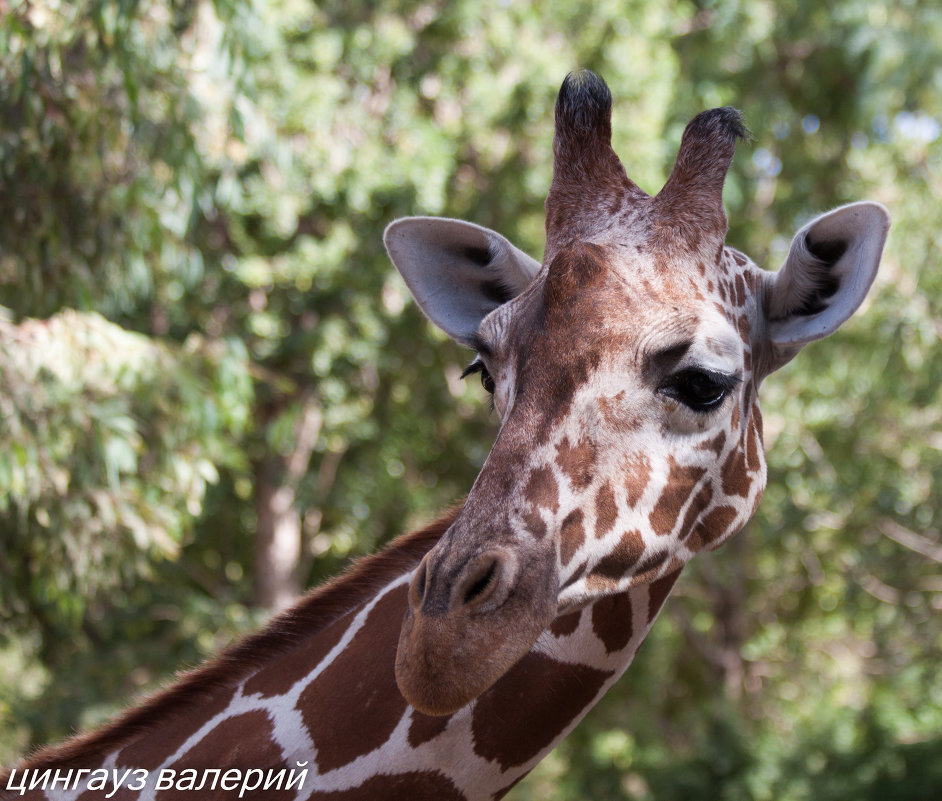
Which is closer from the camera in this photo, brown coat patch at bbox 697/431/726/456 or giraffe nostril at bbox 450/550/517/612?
giraffe nostril at bbox 450/550/517/612

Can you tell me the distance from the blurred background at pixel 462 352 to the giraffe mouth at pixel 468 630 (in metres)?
4.21

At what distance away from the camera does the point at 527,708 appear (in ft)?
7.48

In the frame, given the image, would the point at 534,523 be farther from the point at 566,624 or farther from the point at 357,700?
the point at 357,700

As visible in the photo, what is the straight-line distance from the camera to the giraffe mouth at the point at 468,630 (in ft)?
5.78

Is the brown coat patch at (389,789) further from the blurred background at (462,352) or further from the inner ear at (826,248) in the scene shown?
the blurred background at (462,352)

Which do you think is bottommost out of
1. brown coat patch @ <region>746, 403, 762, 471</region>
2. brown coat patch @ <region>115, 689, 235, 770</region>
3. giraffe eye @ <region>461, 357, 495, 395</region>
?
brown coat patch @ <region>115, 689, 235, 770</region>

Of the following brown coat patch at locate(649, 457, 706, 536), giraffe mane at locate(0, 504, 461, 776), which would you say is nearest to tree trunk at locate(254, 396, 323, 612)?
giraffe mane at locate(0, 504, 461, 776)

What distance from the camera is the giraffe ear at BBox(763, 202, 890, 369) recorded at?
91.9 inches

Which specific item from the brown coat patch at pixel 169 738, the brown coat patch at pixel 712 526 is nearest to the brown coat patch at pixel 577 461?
the brown coat patch at pixel 712 526

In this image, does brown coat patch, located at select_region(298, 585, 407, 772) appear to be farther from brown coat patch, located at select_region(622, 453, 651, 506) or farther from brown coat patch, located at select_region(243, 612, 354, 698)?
brown coat patch, located at select_region(622, 453, 651, 506)

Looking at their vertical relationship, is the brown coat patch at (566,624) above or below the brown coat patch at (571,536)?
below

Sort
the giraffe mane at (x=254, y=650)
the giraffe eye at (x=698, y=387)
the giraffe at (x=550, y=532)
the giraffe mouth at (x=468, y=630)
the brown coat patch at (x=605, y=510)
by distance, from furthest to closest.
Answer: the giraffe mane at (x=254, y=650)
the giraffe eye at (x=698, y=387)
the brown coat patch at (x=605, y=510)
the giraffe at (x=550, y=532)
the giraffe mouth at (x=468, y=630)

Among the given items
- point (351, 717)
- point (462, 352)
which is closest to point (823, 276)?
point (351, 717)

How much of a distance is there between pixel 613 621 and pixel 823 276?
3.38 feet
